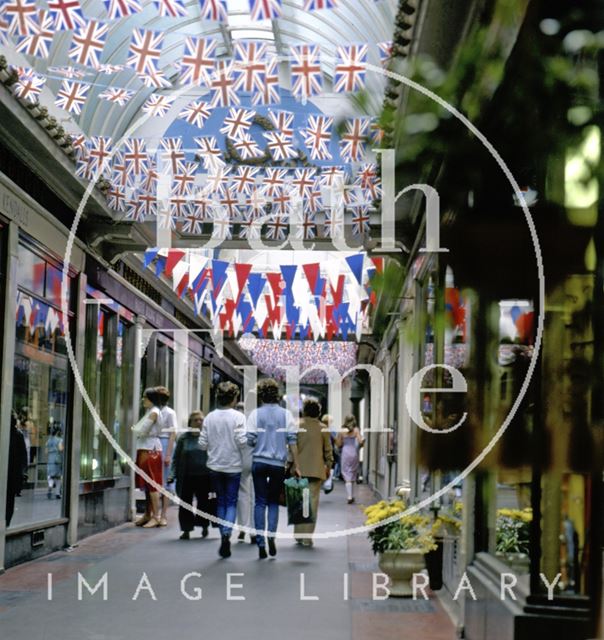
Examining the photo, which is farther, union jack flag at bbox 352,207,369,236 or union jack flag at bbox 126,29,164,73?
union jack flag at bbox 352,207,369,236

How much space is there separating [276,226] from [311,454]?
103 inches

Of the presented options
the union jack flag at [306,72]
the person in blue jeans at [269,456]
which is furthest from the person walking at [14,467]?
the union jack flag at [306,72]

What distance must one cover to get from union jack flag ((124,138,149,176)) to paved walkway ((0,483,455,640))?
382 centimetres

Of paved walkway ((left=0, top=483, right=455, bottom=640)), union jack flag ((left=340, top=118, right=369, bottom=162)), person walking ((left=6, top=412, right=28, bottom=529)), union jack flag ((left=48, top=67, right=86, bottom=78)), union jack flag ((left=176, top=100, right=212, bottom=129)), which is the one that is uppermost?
union jack flag ((left=48, top=67, right=86, bottom=78))

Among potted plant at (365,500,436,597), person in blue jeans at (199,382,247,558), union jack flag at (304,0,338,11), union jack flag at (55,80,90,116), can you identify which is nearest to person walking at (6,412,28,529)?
person in blue jeans at (199,382,247,558)

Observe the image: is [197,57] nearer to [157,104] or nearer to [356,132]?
[157,104]

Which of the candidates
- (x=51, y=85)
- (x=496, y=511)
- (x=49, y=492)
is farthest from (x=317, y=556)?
Answer: (x=496, y=511)

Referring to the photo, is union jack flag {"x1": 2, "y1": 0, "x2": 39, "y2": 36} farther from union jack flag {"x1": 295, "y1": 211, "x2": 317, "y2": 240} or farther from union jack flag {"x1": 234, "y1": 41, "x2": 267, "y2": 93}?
union jack flag {"x1": 295, "y1": 211, "x2": 317, "y2": 240}

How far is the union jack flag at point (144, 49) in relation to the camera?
7957 mm

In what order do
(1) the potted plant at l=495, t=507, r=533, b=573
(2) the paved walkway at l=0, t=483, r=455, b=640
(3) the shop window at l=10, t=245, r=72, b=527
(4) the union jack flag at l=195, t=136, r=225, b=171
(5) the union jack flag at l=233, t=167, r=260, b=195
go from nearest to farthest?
1. (1) the potted plant at l=495, t=507, r=533, b=573
2. (2) the paved walkway at l=0, t=483, r=455, b=640
3. (3) the shop window at l=10, t=245, r=72, b=527
4. (4) the union jack flag at l=195, t=136, r=225, b=171
5. (5) the union jack flag at l=233, t=167, r=260, b=195

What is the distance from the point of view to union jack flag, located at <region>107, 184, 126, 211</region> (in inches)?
474

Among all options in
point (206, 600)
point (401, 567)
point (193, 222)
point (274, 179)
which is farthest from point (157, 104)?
point (401, 567)

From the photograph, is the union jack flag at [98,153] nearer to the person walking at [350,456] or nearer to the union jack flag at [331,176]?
the union jack flag at [331,176]

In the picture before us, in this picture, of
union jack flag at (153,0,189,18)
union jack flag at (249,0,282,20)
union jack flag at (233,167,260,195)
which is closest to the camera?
union jack flag at (249,0,282,20)
